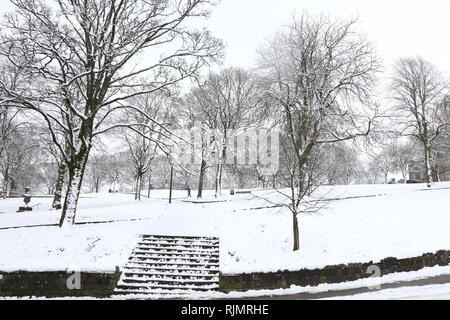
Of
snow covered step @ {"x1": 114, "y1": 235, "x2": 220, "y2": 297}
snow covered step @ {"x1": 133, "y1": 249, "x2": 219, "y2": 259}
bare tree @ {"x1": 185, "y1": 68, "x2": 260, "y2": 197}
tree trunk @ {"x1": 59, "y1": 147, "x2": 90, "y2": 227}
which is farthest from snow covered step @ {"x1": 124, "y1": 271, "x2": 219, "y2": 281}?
bare tree @ {"x1": 185, "y1": 68, "x2": 260, "y2": 197}

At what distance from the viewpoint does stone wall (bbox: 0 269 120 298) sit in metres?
8.52

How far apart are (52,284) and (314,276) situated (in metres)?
8.76

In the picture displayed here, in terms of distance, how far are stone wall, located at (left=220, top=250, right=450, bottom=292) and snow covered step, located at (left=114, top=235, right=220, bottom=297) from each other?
0.76 meters

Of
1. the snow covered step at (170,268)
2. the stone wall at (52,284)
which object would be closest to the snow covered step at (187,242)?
the snow covered step at (170,268)

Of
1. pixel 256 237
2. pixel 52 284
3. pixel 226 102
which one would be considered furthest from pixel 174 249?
pixel 226 102

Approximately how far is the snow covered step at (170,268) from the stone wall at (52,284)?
2.47ft

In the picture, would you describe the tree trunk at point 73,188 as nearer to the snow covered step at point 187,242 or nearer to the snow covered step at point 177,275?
the snow covered step at point 187,242

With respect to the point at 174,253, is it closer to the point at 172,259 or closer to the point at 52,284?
the point at 172,259

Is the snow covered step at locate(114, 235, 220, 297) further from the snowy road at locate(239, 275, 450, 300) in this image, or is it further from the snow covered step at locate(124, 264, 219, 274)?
the snowy road at locate(239, 275, 450, 300)

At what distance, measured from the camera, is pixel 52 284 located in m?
8.57

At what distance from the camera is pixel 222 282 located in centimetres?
891

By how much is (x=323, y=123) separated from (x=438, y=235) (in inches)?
338

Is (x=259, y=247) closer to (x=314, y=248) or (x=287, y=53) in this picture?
(x=314, y=248)

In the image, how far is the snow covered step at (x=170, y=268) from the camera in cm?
880
